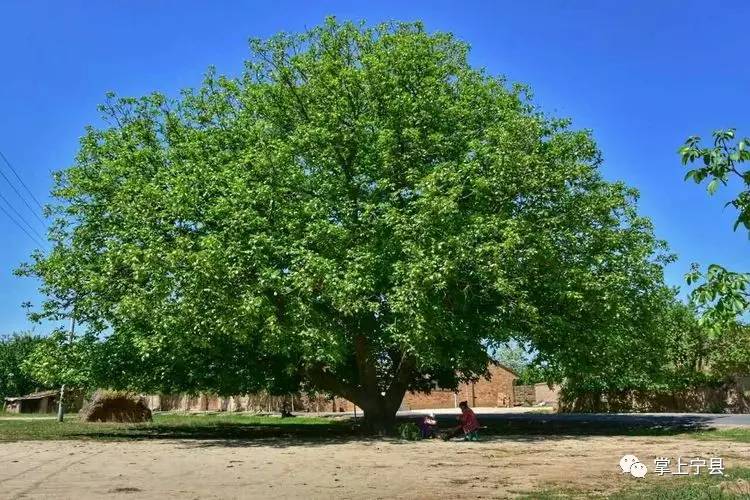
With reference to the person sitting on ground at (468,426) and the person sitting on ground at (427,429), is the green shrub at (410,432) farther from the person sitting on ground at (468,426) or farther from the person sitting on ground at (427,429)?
the person sitting on ground at (468,426)

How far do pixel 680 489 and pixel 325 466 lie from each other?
6930 mm

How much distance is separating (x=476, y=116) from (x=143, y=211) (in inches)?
452

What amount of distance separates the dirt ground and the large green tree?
325 centimetres

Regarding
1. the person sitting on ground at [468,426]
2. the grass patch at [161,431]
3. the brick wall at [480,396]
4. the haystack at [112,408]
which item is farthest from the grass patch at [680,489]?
the brick wall at [480,396]

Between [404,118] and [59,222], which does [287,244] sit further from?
[59,222]

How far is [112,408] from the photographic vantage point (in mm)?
36344

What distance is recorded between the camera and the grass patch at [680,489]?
8555 millimetres

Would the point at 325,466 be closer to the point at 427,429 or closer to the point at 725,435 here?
the point at 427,429

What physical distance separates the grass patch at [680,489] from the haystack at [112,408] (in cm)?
2984

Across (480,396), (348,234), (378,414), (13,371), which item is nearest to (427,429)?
(378,414)

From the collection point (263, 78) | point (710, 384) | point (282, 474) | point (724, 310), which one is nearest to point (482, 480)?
point (282, 474)

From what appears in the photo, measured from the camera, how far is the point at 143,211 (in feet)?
69.3

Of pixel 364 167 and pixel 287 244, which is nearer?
pixel 287 244

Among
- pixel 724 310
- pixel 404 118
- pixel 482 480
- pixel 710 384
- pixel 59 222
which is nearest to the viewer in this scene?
pixel 724 310
